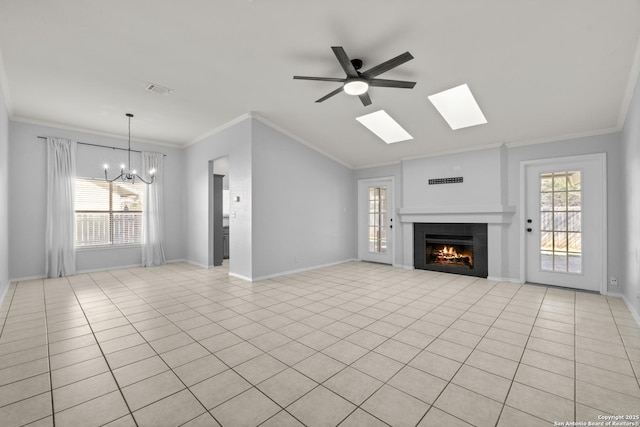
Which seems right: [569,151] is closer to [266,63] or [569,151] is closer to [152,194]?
[266,63]

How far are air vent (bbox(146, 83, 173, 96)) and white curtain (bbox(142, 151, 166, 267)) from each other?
299 centimetres

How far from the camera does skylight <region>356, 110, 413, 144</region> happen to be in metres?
5.30

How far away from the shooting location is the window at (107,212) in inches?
235

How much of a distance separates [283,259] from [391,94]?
11.9 ft

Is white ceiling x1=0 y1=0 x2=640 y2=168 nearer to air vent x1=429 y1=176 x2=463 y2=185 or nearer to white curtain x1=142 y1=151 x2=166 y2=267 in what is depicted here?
air vent x1=429 y1=176 x2=463 y2=185

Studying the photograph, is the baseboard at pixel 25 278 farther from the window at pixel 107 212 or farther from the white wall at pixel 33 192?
the window at pixel 107 212

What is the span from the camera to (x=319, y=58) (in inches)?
135

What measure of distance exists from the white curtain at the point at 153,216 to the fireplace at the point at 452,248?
19.9ft

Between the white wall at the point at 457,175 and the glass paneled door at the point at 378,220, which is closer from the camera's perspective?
the white wall at the point at 457,175

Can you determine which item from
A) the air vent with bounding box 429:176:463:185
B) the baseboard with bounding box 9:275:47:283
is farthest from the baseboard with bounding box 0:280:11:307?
the air vent with bounding box 429:176:463:185

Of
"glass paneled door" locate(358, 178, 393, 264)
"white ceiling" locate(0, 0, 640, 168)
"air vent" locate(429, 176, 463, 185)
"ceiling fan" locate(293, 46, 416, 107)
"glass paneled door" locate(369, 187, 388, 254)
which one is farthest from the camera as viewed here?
"glass paneled door" locate(369, 187, 388, 254)

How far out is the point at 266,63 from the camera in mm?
3596

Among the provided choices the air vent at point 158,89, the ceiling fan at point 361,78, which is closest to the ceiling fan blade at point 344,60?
the ceiling fan at point 361,78

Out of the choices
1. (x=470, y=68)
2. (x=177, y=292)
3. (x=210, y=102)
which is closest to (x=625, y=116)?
(x=470, y=68)
